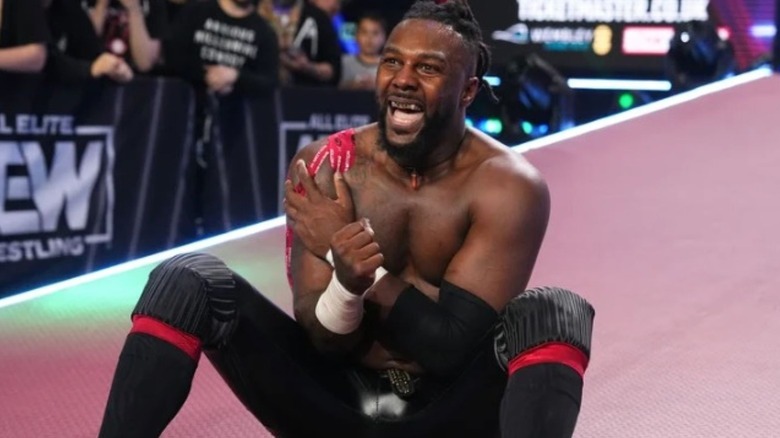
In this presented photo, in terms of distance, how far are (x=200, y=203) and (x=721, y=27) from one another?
3735 mm

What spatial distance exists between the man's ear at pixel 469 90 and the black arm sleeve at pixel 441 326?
12.7 inches

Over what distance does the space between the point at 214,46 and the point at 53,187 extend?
102 cm

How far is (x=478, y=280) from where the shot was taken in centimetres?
194

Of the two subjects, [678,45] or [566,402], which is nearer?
[566,402]

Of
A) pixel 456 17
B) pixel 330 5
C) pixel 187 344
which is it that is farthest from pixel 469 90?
pixel 330 5

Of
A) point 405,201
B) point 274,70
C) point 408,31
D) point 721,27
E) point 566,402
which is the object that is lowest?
point 721,27

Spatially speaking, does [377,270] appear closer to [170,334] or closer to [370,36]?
[170,334]

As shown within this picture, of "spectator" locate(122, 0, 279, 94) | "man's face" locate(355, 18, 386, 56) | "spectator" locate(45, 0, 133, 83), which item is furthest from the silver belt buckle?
"man's face" locate(355, 18, 386, 56)

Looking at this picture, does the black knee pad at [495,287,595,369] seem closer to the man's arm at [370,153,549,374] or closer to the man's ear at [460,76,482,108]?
the man's arm at [370,153,549,374]

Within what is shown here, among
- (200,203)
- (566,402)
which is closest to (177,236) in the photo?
(200,203)

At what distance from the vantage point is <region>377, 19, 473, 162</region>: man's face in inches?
78.5

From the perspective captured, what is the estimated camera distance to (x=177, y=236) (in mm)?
4867

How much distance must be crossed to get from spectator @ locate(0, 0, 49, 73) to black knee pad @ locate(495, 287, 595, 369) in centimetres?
269

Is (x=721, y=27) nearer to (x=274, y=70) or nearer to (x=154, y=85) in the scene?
(x=274, y=70)
